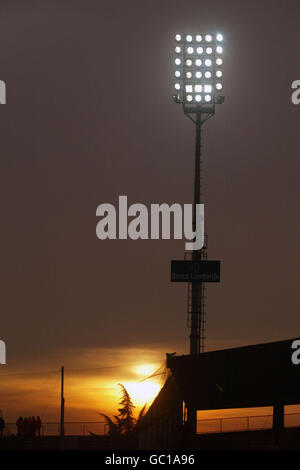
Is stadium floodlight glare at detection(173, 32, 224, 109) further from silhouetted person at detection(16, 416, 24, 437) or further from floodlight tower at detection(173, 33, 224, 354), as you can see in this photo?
silhouetted person at detection(16, 416, 24, 437)

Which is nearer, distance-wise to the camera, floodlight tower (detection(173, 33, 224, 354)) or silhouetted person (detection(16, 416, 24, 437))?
silhouetted person (detection(16, 416, 24, 437))

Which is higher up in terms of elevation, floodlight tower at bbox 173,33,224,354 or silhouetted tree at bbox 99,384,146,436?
floodlight tower at bbox 173,33,224,354

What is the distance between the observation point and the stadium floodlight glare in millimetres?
62438

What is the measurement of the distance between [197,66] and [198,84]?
1.00 m

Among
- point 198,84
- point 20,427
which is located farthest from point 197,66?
point 20,427

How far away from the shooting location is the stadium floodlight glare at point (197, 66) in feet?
205

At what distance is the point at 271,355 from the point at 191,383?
180 inches

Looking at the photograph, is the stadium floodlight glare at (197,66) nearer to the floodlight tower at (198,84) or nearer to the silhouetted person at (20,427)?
the floodlight tower at (198,84)

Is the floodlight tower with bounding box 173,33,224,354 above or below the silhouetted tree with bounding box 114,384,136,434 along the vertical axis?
above

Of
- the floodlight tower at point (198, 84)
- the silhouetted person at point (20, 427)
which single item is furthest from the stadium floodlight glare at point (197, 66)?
the silhouetted person at point (20, 427)

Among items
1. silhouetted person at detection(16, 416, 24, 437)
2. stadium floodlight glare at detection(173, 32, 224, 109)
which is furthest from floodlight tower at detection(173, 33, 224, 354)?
silhouetted person at detection(16, 416, 24, 437)

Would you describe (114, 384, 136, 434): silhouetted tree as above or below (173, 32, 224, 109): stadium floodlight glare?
below

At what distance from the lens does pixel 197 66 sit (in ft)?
206

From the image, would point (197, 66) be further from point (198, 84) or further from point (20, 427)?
point (20, 427)
